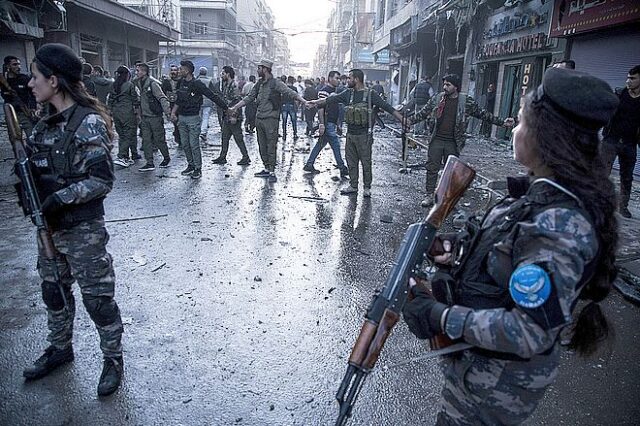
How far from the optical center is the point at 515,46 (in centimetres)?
1332

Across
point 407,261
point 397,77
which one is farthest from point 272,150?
point 397,77

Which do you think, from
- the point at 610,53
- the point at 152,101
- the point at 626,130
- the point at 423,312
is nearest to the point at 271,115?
the point at 152,101

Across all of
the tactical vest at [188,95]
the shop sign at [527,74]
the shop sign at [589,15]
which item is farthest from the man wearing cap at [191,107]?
the shop sign at [527,74]

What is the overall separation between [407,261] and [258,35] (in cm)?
8654

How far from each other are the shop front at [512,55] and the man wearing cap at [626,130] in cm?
618

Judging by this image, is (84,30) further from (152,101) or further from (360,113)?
(360,113)

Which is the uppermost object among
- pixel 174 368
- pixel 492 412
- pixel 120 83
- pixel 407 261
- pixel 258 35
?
pixel 258 35

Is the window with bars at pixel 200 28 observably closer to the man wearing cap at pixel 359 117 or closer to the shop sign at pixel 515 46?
the shop sign at pixel 515 46

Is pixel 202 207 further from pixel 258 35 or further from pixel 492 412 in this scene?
pixel 258 35

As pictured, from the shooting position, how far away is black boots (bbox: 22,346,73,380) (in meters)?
2.64

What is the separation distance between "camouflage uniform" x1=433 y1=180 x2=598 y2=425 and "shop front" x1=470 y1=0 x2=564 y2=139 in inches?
478

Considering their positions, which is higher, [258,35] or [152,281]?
[258,35]

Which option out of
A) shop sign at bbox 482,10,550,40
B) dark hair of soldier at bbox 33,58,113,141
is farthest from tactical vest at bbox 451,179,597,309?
shop sign at bbox 482,10,550,40

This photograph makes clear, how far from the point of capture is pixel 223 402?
2539 mm
